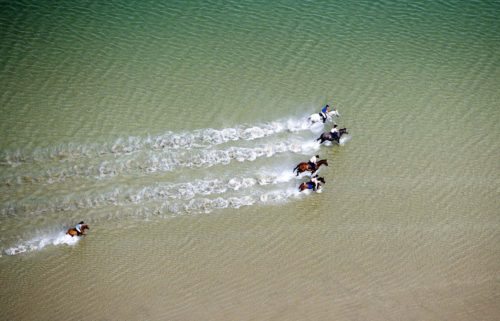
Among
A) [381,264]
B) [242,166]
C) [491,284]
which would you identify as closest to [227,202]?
[242,166]

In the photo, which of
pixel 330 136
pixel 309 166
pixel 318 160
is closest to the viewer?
pixel 309 166

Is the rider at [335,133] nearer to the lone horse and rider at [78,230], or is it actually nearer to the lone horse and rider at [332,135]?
the lone horse and rider at [332,135]

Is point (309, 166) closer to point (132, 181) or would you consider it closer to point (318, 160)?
point (318, 160)

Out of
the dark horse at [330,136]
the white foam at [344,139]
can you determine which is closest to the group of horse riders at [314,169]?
the dark horse at [330,136]

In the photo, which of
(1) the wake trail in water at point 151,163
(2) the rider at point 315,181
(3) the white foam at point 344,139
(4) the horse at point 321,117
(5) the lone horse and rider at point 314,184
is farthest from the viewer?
(3) the white foam at point 344,139

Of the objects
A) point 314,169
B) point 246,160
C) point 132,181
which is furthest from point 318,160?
point 132,181

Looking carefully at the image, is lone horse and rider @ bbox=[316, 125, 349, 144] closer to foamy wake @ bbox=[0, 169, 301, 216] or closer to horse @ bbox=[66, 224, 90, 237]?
foamy wake @ bbox=[0, 169, 301, 216]

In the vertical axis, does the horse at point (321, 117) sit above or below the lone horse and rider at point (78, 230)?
above
